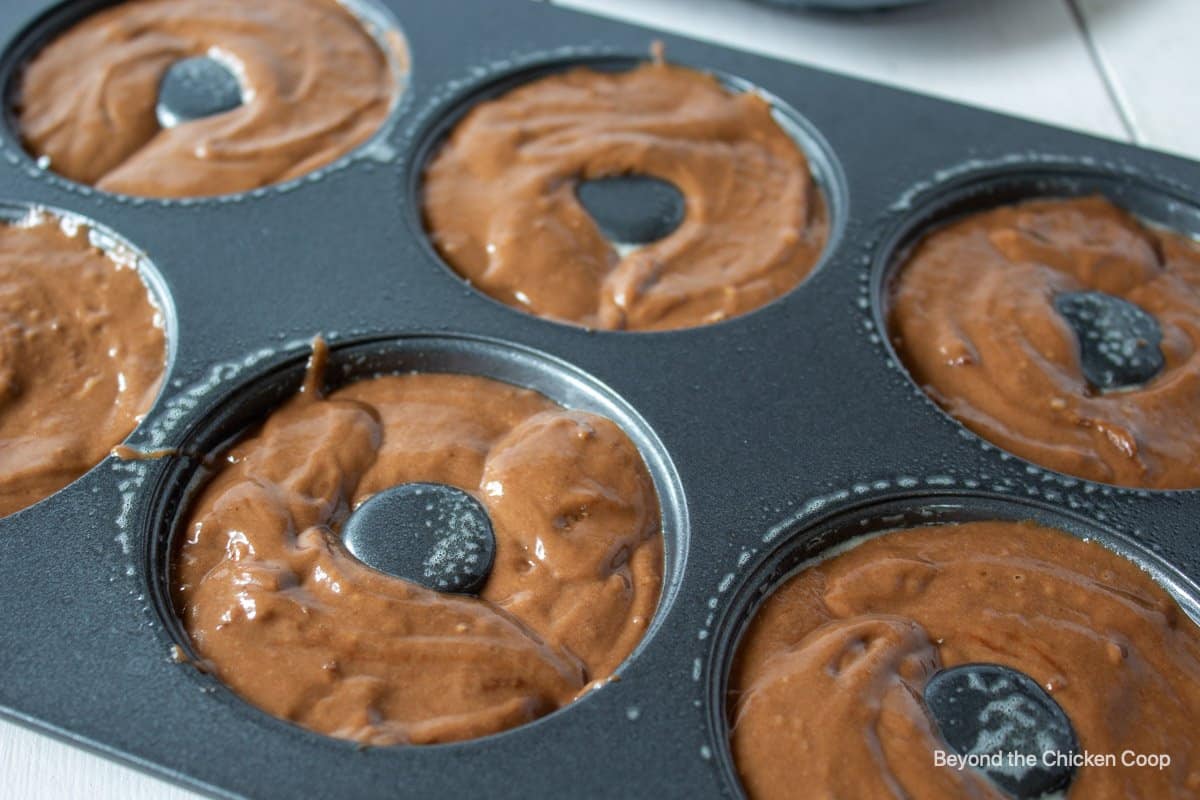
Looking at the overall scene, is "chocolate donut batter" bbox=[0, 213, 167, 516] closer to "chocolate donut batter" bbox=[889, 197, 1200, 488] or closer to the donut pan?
the donut pan

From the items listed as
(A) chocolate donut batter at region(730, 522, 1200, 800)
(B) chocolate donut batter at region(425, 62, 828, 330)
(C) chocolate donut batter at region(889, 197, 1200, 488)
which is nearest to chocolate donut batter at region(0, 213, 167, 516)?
(B) chocolate donut batter at region(425, 62, 828, 330)

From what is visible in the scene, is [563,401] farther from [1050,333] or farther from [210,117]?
[210,117]

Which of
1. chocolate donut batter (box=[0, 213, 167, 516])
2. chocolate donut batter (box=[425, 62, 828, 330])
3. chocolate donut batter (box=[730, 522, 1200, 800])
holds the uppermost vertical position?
chocolate donut batter (box=[425, 62, 828, 330])

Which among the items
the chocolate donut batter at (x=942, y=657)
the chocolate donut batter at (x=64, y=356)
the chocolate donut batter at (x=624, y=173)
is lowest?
the chocolate donut batter at (x=942, y=657)

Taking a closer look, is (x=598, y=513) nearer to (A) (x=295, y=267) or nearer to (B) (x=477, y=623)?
(B) (x=477, y=623)

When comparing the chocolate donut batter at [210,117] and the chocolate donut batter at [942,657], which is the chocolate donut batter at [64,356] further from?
the chocolate donut batter at [942,657]

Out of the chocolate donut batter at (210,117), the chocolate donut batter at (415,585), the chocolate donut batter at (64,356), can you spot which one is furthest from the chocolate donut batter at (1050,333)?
the chocolate donut batter at (64,356)

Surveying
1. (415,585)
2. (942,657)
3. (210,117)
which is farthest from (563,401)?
(210,117)
